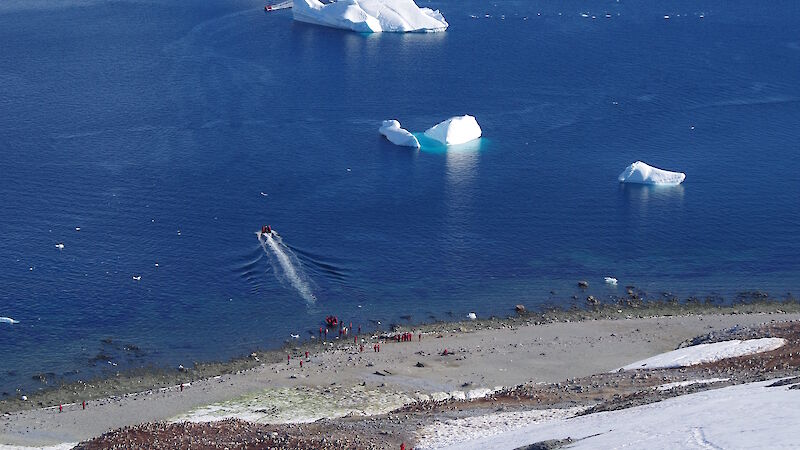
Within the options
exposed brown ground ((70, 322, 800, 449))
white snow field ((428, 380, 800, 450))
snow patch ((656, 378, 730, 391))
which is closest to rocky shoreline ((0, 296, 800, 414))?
exposed brown ground ((70, 322, 800, 449))

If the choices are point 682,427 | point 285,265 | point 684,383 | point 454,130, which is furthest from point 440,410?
point 454,130

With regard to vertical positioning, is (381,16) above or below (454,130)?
above

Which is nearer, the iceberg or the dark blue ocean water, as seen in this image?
the dark blue ocean water

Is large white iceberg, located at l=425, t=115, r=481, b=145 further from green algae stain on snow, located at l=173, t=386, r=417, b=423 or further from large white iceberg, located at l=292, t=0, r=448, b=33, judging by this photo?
green algae stain on snow, located at l=173, t=386, r=417, b=423

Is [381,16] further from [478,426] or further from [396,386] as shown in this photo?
[478,426]

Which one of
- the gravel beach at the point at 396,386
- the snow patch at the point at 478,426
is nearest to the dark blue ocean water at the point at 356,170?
the gravel beach at the point at 396,386

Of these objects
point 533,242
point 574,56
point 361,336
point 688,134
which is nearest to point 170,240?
point 361,336

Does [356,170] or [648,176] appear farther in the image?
[356,170]
